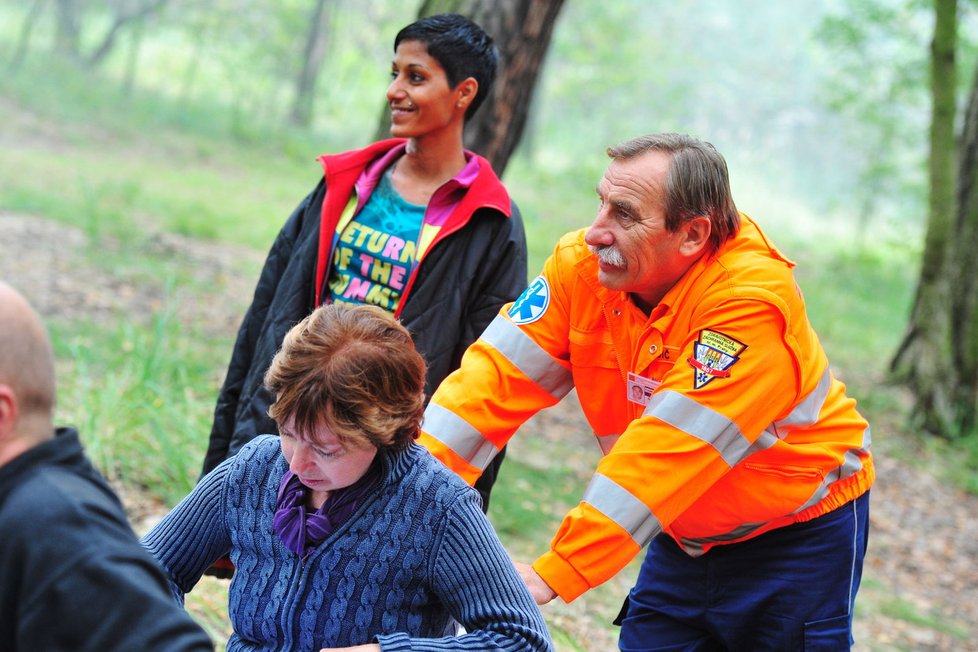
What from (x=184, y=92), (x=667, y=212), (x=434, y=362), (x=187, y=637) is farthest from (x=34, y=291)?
(x=184, y=92)

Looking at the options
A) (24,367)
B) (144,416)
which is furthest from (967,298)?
(24,367)

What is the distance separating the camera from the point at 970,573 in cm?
744

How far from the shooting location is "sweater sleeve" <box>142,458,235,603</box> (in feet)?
7.36

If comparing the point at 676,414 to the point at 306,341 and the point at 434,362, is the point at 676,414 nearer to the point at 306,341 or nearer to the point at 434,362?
the point at 306,341

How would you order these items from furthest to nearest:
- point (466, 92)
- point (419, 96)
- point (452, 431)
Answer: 1. point (466, 92)
2. point (419, 96)
3. point (452, 431)

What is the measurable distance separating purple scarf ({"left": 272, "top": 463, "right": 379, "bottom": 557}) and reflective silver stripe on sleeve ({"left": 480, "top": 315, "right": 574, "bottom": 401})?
0.82 metres

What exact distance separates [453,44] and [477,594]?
2.31 metres

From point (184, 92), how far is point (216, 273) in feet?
48.7

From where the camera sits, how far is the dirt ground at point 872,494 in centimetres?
620

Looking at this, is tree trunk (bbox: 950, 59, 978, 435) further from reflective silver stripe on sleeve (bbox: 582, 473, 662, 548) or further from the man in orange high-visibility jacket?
reflective silver stripe on sleeve (bbox: 582, 473, 662, 548)

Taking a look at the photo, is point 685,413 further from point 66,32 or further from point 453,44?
point 66,32

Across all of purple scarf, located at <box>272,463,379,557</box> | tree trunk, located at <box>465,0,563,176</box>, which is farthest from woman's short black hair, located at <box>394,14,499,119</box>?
purple scarf, located at <box>272,463,379,557</box>

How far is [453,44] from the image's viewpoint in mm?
3871

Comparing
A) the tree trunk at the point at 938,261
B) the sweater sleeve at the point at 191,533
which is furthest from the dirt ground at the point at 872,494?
the sweater sleeve at the point at 191,533
